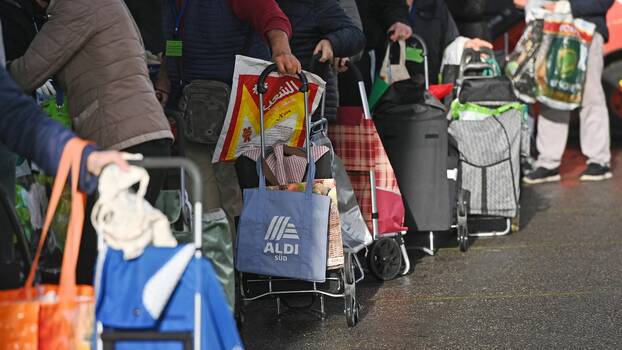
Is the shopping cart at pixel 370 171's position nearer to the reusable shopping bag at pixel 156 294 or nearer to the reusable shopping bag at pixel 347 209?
the reusable shopping bag at pixel 347 209

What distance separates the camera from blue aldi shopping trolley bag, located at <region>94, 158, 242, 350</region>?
4.28m

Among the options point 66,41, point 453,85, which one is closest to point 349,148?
point 453,85

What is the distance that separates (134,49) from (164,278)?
6.11 ft

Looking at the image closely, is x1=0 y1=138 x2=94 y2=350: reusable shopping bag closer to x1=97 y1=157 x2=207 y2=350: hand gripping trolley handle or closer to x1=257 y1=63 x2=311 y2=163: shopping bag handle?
x1=97 y1=157 x2=207 y2=350: hand gripping trolley handle

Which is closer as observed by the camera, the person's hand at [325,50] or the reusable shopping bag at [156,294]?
the reusable shopping bag at [156,294]

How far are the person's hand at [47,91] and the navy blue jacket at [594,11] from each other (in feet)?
20.4

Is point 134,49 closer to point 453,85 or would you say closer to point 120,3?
point 120,3

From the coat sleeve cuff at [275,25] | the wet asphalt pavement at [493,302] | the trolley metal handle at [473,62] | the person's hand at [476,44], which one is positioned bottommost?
the wet asphalt pavement at [493,302]

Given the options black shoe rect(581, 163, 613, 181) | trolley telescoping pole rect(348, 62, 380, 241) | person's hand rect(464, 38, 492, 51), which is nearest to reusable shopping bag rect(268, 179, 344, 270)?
trolley telescoping pole rect(348, 62, 380, 241)

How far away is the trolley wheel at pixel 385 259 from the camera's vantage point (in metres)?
8.46

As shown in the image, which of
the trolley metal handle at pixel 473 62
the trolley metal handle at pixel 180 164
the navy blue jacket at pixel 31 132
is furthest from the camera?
the trolley metal handle at pixel 473 62

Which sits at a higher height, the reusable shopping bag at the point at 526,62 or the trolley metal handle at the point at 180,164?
the trolley metal handle at the point at 180,164

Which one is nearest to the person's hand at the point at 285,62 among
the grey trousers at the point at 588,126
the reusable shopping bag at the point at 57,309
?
the reusable shopping bag at the point at 57,309

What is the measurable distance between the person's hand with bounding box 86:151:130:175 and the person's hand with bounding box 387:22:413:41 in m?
5.72
